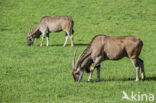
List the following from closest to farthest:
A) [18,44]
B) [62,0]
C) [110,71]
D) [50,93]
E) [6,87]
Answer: [50,93]
[6,87]
[110,71]
[18,44]
[62,0]

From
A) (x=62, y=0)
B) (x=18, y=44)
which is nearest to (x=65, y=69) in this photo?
(x=18, y=44)

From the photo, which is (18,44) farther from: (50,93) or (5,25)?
(50,93)

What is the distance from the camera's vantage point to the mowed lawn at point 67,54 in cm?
1218

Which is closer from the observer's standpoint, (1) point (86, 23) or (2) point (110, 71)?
(2) point (110, 71)

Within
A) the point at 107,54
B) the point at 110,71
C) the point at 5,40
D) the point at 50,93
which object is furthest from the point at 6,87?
the point at 5,40

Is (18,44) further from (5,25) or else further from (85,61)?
(85,61)

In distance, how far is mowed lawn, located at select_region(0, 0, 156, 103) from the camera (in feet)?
40.0

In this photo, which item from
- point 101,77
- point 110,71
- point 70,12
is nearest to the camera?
point 101,77

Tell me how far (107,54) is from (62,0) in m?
29.2

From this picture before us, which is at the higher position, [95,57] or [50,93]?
[95,57]

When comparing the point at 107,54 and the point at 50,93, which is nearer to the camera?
the point at 50,93

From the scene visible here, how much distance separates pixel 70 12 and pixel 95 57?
24694mm

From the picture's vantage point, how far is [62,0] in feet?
138

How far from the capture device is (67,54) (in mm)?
21469
